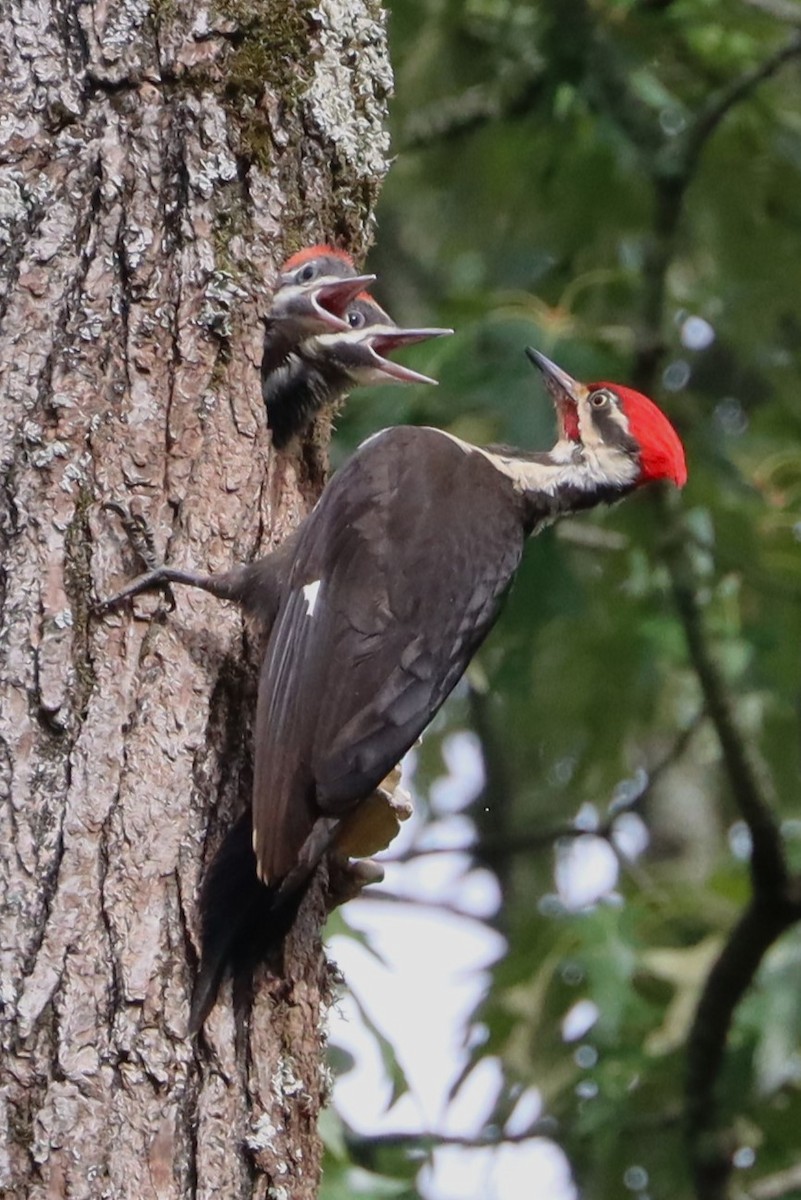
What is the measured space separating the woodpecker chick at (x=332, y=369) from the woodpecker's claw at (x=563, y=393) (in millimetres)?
459

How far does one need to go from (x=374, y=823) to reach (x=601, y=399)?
3.83ft

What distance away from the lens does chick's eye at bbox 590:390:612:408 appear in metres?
3.76

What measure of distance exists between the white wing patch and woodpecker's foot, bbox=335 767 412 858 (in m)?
0.31

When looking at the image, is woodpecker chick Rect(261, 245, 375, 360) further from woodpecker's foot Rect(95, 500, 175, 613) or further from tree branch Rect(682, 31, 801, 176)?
tree branch Rect(682, 31, 801, 176)

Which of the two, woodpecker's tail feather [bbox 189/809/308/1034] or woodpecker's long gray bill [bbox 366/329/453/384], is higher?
woodpecker's long gray bill [bbox 366/329/453/384]

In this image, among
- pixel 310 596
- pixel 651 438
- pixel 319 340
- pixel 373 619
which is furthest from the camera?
pixel 651 438

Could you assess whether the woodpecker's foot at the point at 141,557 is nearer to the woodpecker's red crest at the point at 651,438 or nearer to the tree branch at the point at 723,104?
the woodpecker's red crest at the point at 651,438

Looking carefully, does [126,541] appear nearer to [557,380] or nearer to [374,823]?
[374,823]

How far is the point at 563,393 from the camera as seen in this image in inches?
155

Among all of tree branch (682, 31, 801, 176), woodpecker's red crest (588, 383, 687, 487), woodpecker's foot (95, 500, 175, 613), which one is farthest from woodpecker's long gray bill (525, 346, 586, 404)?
woodpecker's foot (95, 500, 175, 613)

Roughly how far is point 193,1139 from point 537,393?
2444 mm

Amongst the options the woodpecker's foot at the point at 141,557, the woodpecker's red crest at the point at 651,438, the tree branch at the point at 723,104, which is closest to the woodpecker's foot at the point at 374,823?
the woodpecker's foot at the point at 141,557

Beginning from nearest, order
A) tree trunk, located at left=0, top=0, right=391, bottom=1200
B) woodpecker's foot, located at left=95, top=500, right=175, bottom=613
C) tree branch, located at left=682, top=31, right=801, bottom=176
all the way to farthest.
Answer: tree trunk, located at left=0, top=0, right=391, bottom=1200
woodpecker's foot, located at left=95, top=500, right=175, bottom=613
tree branch, located at left=682, top=31, right=801, bottom=176

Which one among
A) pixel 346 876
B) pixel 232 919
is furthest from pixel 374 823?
pixel 232 919
